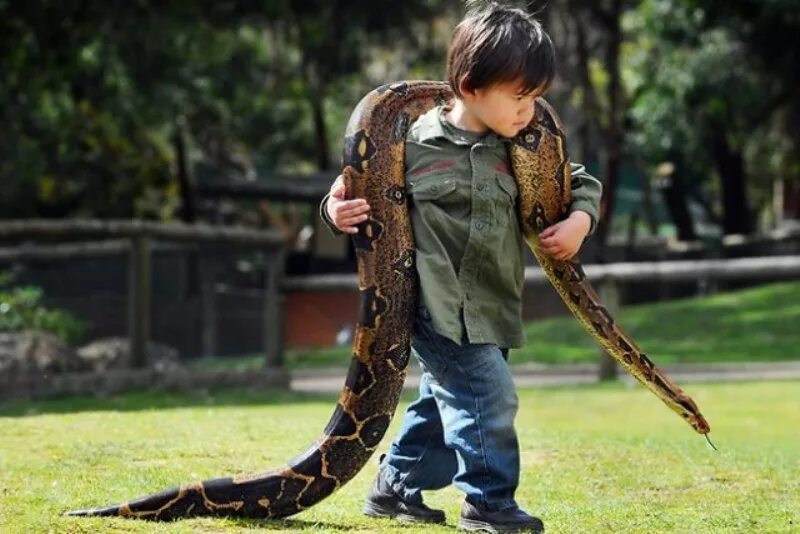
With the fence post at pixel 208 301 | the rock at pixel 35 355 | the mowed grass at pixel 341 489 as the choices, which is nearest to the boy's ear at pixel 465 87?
the mowed grass at pixel 341 489

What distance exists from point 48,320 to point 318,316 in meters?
5.70

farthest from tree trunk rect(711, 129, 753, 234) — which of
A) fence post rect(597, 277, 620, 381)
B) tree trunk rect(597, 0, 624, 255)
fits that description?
fence post rect(597, 277, 620, 381)

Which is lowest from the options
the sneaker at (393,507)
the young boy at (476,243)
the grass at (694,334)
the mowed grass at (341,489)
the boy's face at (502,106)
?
the grass at (694,334)

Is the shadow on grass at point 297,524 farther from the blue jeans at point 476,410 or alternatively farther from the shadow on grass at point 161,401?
the shadow on grass at point 161,401

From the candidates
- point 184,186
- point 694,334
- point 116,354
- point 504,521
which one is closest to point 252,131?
point 184,186

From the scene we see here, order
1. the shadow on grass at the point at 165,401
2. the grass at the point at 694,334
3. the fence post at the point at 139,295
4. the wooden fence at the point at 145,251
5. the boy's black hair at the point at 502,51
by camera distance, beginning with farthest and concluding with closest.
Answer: the grass at the point at 694,334 → the fence post at the point at 139,295 → the wooden fence at the point at 145,251 → the shadow on grass at the point at 165,401 → the boy's black hair at the point at 502,51

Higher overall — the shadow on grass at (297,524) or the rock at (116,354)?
the shadow on grass at (297,524)

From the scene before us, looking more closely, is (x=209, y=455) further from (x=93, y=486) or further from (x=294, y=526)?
(x=294, y=526)

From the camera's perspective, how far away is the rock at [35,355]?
1149cm

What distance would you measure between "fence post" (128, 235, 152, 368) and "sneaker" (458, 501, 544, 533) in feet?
25.3

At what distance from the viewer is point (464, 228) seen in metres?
4.95

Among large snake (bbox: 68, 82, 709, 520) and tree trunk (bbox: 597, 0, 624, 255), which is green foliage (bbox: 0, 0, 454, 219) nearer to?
tree trunk (bbox: 597, 0, 624, 255)

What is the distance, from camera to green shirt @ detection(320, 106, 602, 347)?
4926 millimetres

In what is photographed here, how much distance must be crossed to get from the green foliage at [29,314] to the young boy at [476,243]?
7843 millimetres
